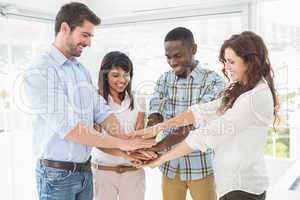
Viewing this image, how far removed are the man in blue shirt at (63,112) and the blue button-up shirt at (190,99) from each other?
0.45m

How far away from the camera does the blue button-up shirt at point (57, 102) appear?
1649mm

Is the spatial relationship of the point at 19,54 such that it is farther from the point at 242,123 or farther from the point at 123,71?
the point at 242,123

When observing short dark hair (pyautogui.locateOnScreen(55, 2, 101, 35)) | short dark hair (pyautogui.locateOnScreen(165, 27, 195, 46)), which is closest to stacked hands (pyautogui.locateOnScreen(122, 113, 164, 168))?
short dark hair (pyautogui.locateOnScreen(165, 27, 195, 46))

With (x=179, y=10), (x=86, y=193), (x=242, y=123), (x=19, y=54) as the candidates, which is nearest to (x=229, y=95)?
(x=242, y=123)

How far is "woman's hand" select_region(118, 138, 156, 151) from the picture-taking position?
199 centimetres

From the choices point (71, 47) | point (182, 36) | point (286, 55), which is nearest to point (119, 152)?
point (71, 47)

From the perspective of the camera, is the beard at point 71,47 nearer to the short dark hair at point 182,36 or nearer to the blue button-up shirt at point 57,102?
the blue button-up shirt at point 57,102

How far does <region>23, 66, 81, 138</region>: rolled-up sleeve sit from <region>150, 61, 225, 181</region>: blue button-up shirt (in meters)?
0.61

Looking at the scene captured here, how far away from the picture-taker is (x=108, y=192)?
205cm

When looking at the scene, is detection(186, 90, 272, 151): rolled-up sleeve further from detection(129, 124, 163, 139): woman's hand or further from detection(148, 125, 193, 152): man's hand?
detection(129, 124, 163, 139): woman's hand

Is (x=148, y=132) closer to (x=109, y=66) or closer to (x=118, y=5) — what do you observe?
(x=109, y=66)

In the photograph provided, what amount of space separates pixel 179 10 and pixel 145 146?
1047mm

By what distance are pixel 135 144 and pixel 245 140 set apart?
2.43 ft

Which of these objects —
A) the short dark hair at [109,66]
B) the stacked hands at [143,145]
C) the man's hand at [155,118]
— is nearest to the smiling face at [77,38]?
the short dark hair at [109,66]
